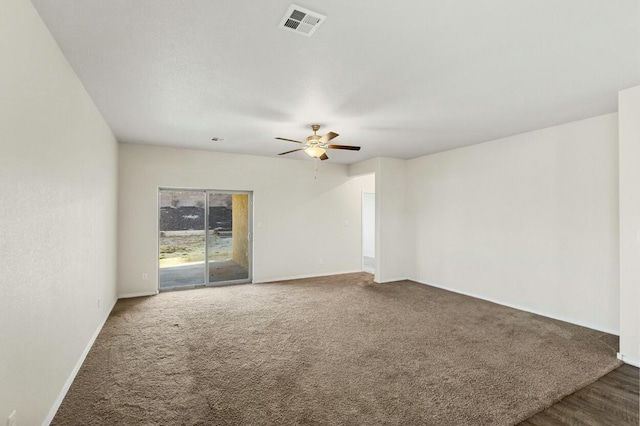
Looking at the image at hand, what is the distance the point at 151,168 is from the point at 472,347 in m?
5.72

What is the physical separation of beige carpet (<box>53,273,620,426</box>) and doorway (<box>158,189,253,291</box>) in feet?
3.96

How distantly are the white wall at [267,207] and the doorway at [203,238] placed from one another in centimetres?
21

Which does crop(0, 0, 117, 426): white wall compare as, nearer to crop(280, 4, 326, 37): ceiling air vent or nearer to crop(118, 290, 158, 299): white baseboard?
crop(280, 4, 326, 37): ceiling air vent

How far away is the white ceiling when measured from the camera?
1929 millimetres

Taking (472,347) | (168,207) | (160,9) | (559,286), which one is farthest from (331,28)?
(168,207)

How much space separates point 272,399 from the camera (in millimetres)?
2402

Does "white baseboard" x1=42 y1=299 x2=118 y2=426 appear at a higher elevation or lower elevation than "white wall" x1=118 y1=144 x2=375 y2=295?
lower

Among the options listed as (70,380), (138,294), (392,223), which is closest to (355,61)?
(70,380)

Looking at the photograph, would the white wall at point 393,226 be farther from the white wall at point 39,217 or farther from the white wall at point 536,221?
the white wall at point 39,217

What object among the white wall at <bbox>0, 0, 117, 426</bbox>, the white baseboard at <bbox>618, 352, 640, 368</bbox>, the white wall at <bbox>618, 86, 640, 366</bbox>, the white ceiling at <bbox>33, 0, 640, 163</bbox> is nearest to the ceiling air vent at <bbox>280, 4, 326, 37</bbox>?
the white ceiling at <bbox>33, 0, 640, 163</bbox>

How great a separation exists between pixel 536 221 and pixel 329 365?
373 cm

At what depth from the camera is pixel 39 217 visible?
77.5 inches

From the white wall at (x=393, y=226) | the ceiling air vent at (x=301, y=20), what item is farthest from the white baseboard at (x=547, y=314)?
the ceiling air vent at (x=301, y=20)

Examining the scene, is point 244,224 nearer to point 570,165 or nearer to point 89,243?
point 89,243
